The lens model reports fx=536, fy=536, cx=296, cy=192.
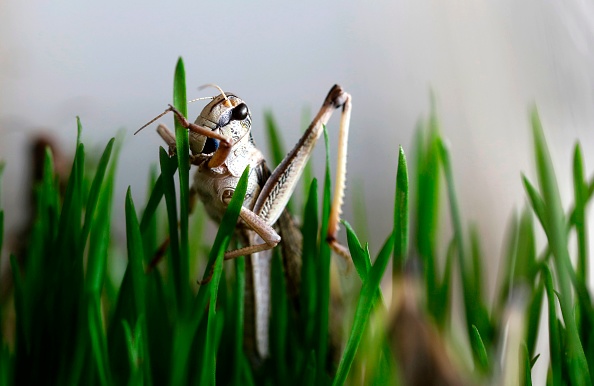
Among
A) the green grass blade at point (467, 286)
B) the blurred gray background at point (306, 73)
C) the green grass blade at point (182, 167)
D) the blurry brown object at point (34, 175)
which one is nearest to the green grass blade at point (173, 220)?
the green grass blade at point (182, 167)

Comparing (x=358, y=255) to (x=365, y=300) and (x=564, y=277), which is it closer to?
(x=365, y=300)

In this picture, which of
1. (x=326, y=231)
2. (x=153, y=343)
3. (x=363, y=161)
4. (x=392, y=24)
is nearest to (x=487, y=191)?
(x=363, y=161)

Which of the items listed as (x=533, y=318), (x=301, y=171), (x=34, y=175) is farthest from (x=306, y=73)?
(x=533, y=318)

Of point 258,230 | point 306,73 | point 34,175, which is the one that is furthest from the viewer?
point 306,73

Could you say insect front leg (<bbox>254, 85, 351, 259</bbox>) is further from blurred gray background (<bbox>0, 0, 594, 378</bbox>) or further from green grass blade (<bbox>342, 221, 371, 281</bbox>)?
blurred gray background (<bbox>0, 0, 594, 378</bbox>)

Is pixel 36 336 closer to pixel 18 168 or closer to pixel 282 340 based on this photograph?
pixel 282 340

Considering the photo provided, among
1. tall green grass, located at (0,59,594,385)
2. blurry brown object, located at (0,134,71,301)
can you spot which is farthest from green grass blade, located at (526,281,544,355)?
blurry brown object, located at (0,134,71,301)
